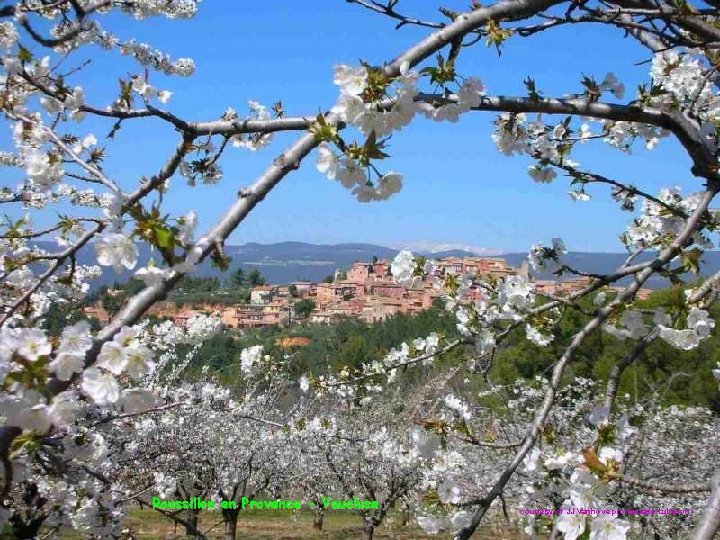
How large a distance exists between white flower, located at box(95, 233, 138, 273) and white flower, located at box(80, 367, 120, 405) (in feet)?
0.72

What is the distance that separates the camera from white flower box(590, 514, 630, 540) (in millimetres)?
1523

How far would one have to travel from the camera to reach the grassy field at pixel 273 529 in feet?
41.3

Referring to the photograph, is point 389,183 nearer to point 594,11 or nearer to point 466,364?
point 594,11

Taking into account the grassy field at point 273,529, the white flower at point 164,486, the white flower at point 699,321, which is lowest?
the grassy field at point 273,529

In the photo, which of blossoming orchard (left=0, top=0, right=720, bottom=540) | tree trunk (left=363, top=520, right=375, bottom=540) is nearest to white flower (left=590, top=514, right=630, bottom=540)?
blossoming orchard (left=0, top=0, right=720, bottom=540)

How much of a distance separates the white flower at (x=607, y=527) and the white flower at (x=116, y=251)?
47.1 inches

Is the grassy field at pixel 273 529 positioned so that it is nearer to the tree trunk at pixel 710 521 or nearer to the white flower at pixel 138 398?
the white flower at pixel 138 398

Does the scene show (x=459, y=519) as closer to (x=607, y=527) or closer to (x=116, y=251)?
(x=607, y=527)

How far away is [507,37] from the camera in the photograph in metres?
1.40

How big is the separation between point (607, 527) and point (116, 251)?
4.16 feet

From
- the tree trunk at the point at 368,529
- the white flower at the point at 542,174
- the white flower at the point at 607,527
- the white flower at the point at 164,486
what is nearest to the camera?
the white flower at the point at 607,527

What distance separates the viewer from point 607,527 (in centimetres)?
153

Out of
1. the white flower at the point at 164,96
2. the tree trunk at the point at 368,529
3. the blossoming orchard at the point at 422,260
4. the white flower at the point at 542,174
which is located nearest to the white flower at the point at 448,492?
the blossoming orchard at the point at 422,260

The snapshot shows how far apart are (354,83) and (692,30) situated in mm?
1169
